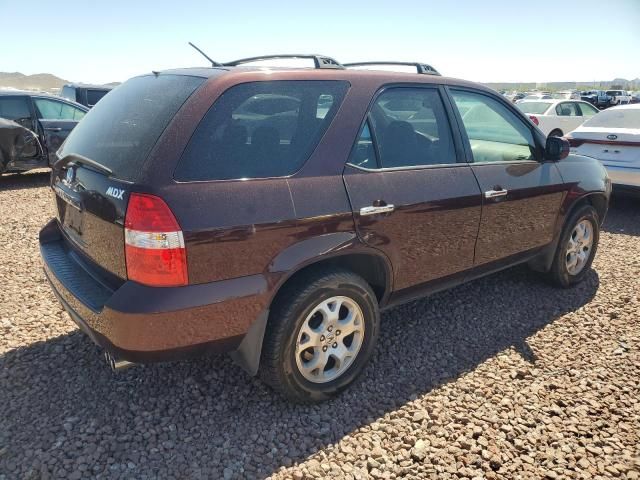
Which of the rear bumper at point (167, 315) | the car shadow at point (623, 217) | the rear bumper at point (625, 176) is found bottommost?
the car shadow at point (623, 217)

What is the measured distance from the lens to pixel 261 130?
2324 millimetres

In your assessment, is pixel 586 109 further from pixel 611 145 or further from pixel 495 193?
pixel 495 193

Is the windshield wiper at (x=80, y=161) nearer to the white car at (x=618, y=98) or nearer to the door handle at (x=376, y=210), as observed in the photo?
the door handle at (x=376, y=210)

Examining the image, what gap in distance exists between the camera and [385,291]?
287 cm

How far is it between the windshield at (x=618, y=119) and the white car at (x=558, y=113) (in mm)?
4940

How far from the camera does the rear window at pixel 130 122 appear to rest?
218 centimetres

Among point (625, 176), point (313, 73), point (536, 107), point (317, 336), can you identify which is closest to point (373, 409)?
point (317, 336)

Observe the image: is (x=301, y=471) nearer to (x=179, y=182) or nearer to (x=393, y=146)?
(x=179, y=182)

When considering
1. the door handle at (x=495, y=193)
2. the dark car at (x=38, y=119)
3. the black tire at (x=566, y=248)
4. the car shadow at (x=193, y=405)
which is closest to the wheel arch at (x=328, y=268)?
the car shadow at (x=193, y=405)

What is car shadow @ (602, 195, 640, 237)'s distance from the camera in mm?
6252

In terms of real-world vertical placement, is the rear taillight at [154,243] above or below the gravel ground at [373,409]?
above

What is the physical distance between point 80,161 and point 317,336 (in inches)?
60.4

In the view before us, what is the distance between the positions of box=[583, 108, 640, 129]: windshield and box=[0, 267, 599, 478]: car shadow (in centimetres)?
512

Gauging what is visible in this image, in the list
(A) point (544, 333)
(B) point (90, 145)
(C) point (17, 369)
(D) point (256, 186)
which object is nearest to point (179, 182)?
(D) point (256, 186)
